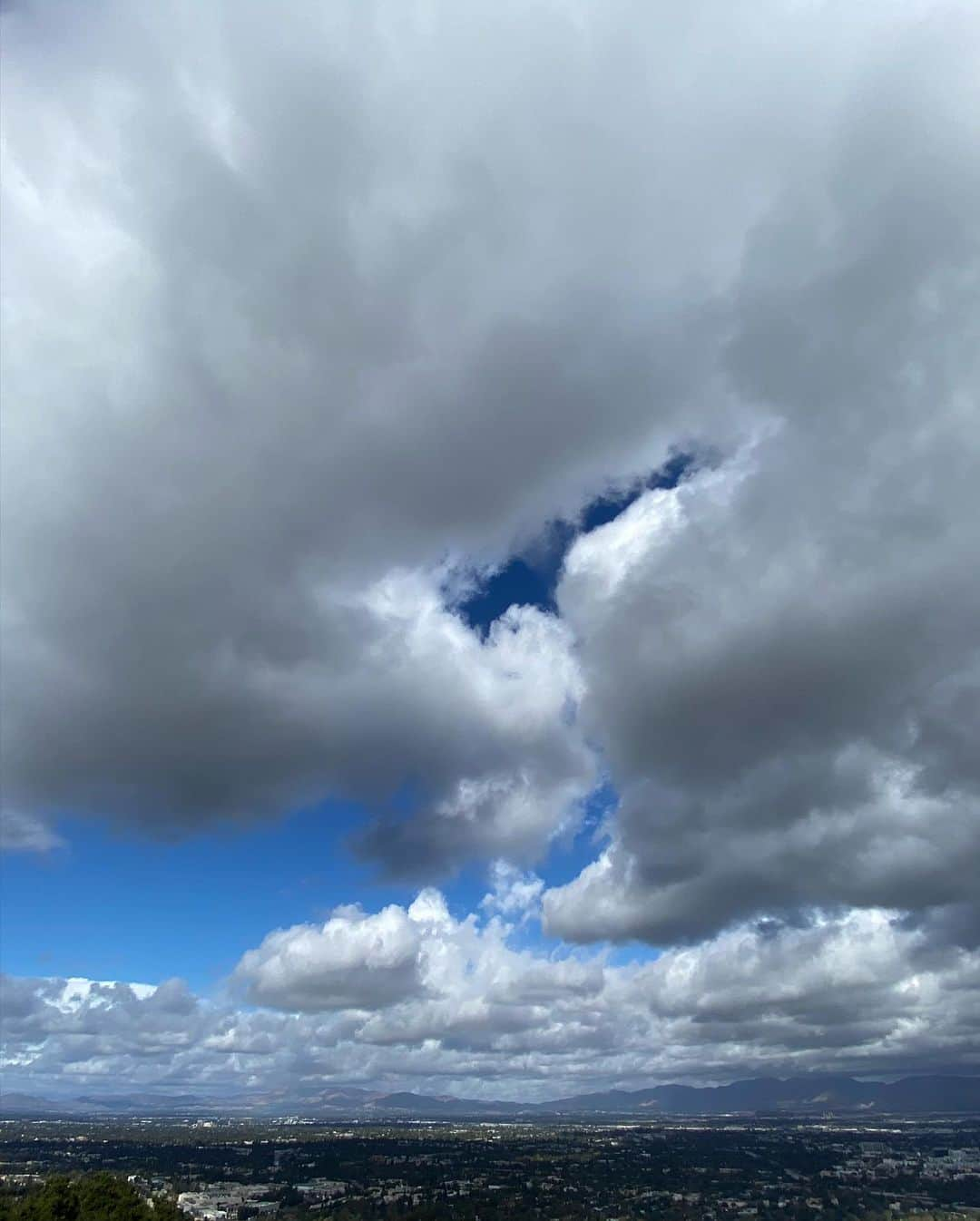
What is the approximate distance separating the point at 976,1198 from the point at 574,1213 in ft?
346

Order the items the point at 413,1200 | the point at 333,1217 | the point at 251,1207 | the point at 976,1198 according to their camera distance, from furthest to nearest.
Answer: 1. the point at 976,1198
2. the point at 413,1200
3. the point at 251,1207
4. the point at 333,1217

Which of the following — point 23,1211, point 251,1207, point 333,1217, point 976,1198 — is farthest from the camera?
point 976,1198

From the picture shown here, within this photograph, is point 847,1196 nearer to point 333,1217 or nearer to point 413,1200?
point 413,1200

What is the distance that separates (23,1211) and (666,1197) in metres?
143

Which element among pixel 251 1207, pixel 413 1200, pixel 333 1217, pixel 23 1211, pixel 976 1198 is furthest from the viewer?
pixel 976 1198

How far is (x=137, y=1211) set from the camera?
294 feet

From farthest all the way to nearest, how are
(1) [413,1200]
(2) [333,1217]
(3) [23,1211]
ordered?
(1) [413,1200] < (2) [333,1217] < (3) [23,1211]

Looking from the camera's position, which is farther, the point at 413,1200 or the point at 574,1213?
the point at 413,1200

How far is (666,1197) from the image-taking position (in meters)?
178

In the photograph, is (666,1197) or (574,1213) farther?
(666,1197)

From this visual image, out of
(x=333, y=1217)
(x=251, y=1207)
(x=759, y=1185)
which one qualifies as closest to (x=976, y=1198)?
(x=759, y=1185)

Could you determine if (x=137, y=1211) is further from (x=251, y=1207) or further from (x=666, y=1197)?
(x=666, y=1197)

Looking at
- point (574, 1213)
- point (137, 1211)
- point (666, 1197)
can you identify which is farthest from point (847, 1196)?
point (137, 1211)

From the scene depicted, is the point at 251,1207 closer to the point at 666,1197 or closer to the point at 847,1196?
the point at 666,1197
